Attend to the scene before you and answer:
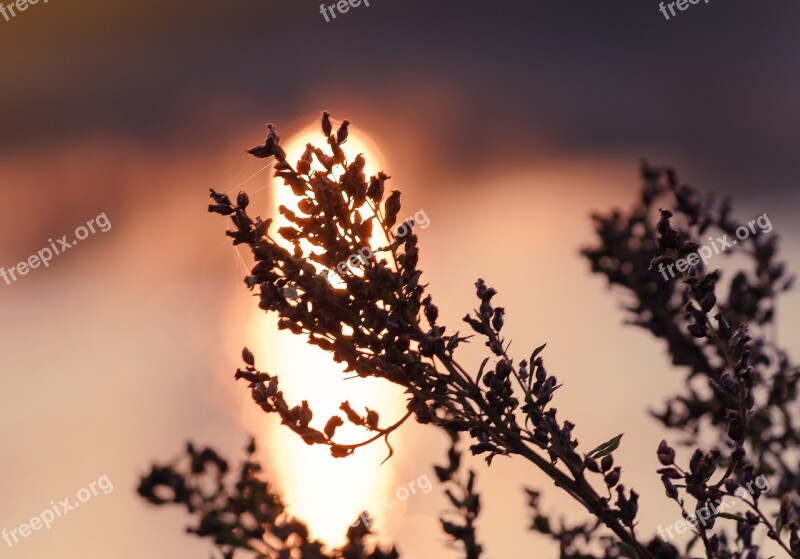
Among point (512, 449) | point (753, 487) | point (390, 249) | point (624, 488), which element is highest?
point (390, 249)

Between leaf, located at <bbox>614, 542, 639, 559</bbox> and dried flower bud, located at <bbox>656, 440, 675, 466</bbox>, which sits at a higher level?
dried flower bud, located at <bbox>656, 440, 675, 466</bbox>

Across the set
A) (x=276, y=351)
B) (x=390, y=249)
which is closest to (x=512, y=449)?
(x=390, y=249)

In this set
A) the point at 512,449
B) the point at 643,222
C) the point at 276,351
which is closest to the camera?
the point at 512,449

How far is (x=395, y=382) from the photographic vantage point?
1.94 m

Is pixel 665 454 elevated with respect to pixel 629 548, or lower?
elevated

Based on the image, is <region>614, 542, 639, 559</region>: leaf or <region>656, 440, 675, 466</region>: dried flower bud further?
<region>656, 440, 675, 466</region>: dried flower bud

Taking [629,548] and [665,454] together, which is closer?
[629,548]

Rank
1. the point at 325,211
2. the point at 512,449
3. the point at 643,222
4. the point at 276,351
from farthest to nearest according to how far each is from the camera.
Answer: the point at 643,222
the point at 276,351
the point at 325,211
the point at 512,449

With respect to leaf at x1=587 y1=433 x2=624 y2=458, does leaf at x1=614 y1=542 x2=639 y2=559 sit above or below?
below

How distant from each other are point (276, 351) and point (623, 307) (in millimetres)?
1539

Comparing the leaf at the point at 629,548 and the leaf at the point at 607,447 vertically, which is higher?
the leaf at the point at 607,447

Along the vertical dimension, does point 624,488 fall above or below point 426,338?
below

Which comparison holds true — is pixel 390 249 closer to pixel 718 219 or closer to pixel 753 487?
pixel 753 487

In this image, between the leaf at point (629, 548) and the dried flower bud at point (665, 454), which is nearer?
the leaf at point (629, 548)
